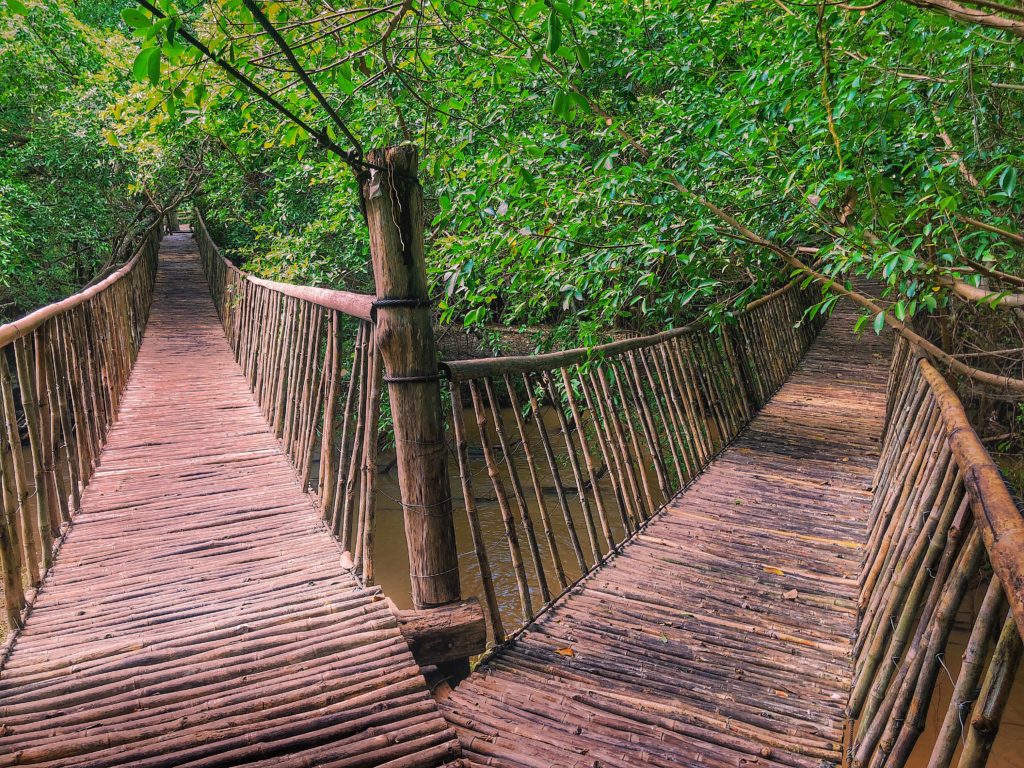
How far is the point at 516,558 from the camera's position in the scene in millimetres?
2426

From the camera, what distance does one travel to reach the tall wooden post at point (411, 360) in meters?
2.11

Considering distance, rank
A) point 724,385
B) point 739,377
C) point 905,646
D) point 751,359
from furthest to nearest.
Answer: point 751,359 < point 739,377 < point 724,385 < point 905,646

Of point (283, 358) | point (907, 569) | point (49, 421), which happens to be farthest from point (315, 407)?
point (907, 569)

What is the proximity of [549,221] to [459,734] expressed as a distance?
2.76 metres

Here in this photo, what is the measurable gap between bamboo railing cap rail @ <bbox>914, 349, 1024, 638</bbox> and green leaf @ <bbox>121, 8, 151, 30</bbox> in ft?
6.06

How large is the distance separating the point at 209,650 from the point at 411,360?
1029 millimetres

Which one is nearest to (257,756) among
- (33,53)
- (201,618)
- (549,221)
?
(201,618)

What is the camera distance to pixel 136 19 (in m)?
1.26

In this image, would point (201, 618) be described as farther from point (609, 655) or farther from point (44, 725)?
point (609, 655)

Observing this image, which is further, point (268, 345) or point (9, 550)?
point (268, 345)

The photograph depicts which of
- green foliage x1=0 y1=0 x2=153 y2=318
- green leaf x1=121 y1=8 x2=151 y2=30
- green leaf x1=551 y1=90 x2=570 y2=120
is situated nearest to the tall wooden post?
green leaf x1=551 y1=90 x2=570 y2=120

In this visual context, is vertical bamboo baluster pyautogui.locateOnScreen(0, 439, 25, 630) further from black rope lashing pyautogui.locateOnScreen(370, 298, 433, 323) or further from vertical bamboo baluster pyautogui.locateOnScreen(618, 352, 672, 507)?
vertical bamboo baluster pyautogui.locateOnScreen(618, 352, 672, 507)

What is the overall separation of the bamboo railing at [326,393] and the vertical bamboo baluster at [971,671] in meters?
1.69

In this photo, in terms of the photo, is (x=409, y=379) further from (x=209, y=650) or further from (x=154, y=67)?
(x=154, y=67)
